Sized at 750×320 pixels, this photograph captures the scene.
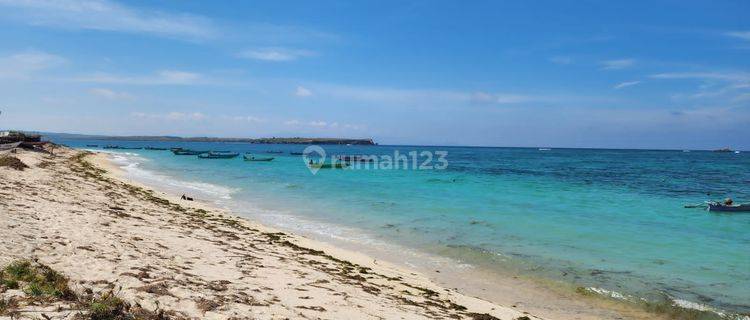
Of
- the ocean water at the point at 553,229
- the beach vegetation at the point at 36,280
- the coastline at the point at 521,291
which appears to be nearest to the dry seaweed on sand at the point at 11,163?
the ocean water at the point at 553,229

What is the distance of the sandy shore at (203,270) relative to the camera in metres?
6.23

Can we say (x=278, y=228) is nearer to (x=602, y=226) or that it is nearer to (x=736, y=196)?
(x=602, y=226)

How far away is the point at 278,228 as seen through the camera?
16484mm

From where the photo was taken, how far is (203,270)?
8.24 metres

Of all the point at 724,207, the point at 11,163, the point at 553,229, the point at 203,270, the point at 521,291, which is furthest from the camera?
the point at 724,207

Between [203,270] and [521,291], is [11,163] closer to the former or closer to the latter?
[203,270]

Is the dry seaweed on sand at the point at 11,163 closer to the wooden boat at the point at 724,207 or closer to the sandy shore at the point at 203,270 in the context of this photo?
the sandy shore at the point at 203,270

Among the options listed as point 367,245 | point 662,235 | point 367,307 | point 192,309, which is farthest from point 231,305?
point 662,235

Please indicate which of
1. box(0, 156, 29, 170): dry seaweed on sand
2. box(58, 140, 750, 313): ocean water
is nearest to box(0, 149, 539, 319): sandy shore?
box(58, 140, 750, 313): ocean water

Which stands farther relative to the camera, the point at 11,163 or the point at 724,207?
the point at 724,207

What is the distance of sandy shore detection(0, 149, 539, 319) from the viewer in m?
6.23

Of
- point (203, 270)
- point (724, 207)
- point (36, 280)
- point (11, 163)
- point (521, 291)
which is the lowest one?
point (521, 291)

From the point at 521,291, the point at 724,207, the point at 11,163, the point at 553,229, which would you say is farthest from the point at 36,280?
the point at 724,207

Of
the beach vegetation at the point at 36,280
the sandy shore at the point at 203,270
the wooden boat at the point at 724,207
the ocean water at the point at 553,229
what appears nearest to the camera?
the beach vegetation at the point at 36,280
